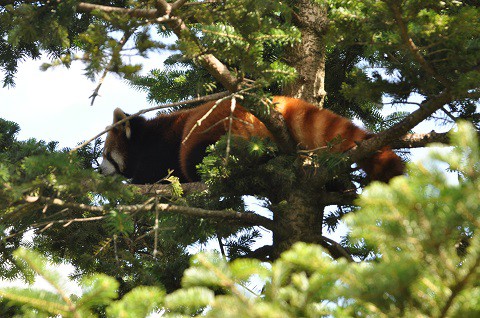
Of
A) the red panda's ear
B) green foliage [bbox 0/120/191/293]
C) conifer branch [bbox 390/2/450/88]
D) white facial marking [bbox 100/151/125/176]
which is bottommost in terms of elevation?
green foliage [bbox 0/120/191/293]

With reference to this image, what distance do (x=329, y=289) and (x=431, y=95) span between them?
5.53ft

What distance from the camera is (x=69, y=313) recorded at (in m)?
1.58

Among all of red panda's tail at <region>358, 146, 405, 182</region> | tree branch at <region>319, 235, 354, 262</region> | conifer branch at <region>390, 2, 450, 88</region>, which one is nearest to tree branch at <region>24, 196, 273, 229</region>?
tree branch at <region>319, 235, 354, 262</region>

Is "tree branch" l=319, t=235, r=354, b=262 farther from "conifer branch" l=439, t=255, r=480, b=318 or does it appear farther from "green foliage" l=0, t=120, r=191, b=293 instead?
"conifer branch" l=439, t=255, r=480, b=318

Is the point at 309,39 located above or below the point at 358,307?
above

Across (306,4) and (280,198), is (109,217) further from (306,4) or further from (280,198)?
(306,4)

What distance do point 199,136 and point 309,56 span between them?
1.09 meters

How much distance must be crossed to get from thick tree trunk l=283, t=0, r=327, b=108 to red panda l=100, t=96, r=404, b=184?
34 cm

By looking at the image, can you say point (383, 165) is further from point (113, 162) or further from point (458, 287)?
point (113, 162)

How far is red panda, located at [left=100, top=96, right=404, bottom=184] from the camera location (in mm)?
3579

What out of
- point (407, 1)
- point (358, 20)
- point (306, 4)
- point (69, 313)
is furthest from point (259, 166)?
point (69, 313)

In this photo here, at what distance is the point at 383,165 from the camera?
351cm

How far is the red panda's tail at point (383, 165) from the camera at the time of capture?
137 inches

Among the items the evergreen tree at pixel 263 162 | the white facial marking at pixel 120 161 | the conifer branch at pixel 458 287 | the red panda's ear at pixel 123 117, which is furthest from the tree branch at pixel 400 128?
the white facial marking at pixel 120 161
